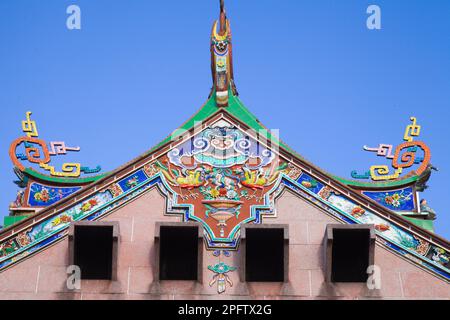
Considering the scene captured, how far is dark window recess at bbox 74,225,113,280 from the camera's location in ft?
79.4

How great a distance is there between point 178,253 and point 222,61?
5.72 metres

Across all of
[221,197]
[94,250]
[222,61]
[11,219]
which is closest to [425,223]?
[221,197]

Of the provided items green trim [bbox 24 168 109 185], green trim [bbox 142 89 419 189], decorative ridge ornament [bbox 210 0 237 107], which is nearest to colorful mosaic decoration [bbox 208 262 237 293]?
green trim [bbox 142 89 419 189]

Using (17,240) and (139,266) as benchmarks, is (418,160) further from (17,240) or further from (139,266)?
(17,240)

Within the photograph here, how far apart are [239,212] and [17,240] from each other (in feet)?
14.9

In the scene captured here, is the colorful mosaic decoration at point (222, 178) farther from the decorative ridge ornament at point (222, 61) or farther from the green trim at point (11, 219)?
the green trim at point (11, 219)

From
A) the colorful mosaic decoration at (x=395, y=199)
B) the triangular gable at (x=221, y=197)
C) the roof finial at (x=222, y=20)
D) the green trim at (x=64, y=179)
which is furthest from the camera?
the roof finial at (x=222, y=20)

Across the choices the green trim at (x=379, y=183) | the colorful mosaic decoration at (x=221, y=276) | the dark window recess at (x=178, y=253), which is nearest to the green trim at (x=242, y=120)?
the green trim at (x=379, y=183)

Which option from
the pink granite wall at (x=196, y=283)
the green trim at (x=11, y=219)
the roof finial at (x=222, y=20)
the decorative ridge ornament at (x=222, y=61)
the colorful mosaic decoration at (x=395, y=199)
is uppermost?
the roof finial at (x=222, y=20)

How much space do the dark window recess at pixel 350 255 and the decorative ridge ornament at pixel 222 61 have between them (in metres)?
4.59

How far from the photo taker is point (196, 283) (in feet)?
78.3

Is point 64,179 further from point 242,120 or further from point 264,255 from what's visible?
point 264,255

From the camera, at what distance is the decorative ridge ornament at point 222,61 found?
2736 cm

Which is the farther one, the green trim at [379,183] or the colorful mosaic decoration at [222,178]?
the green trim at [379,183]
